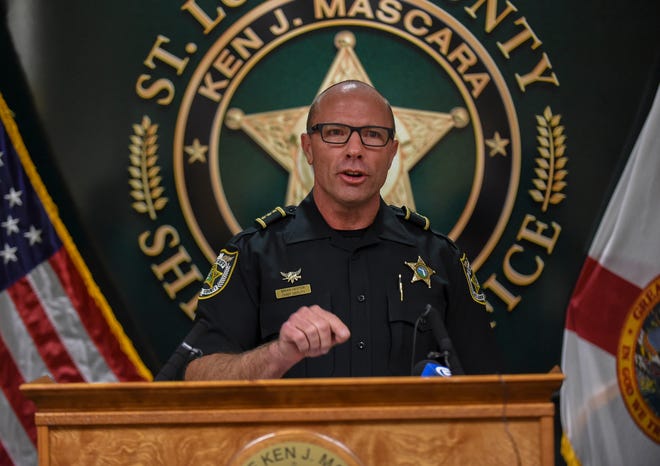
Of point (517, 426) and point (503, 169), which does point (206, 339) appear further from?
point (503, 169)

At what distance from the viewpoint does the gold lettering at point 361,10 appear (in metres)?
3.17

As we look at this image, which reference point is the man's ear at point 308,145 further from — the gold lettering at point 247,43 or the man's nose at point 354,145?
the gold lettering at point 247,43

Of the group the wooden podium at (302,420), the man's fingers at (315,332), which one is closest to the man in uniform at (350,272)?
the man's fingers at (315,332)

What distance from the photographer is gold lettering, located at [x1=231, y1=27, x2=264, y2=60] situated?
10.4 ft

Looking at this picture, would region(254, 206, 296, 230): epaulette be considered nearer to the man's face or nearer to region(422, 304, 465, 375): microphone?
the man's face

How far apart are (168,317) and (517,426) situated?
2042mm

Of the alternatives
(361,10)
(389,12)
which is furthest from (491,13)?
(361,10)

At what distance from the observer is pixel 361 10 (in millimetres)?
3176

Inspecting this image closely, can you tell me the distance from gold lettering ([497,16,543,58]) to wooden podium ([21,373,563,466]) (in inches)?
84.4

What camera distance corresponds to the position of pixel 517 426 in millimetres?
1271

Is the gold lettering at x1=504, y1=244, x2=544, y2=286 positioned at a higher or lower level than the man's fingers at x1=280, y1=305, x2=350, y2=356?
lower

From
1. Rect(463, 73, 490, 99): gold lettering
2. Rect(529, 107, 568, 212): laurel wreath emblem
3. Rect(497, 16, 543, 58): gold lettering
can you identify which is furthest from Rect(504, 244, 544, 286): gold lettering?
Rect(497, 16, 543, 58): gold lettering

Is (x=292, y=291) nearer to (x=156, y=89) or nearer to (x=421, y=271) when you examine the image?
(x=421, y=271)

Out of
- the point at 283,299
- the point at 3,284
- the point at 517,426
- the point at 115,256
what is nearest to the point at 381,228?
the point at 283,299
